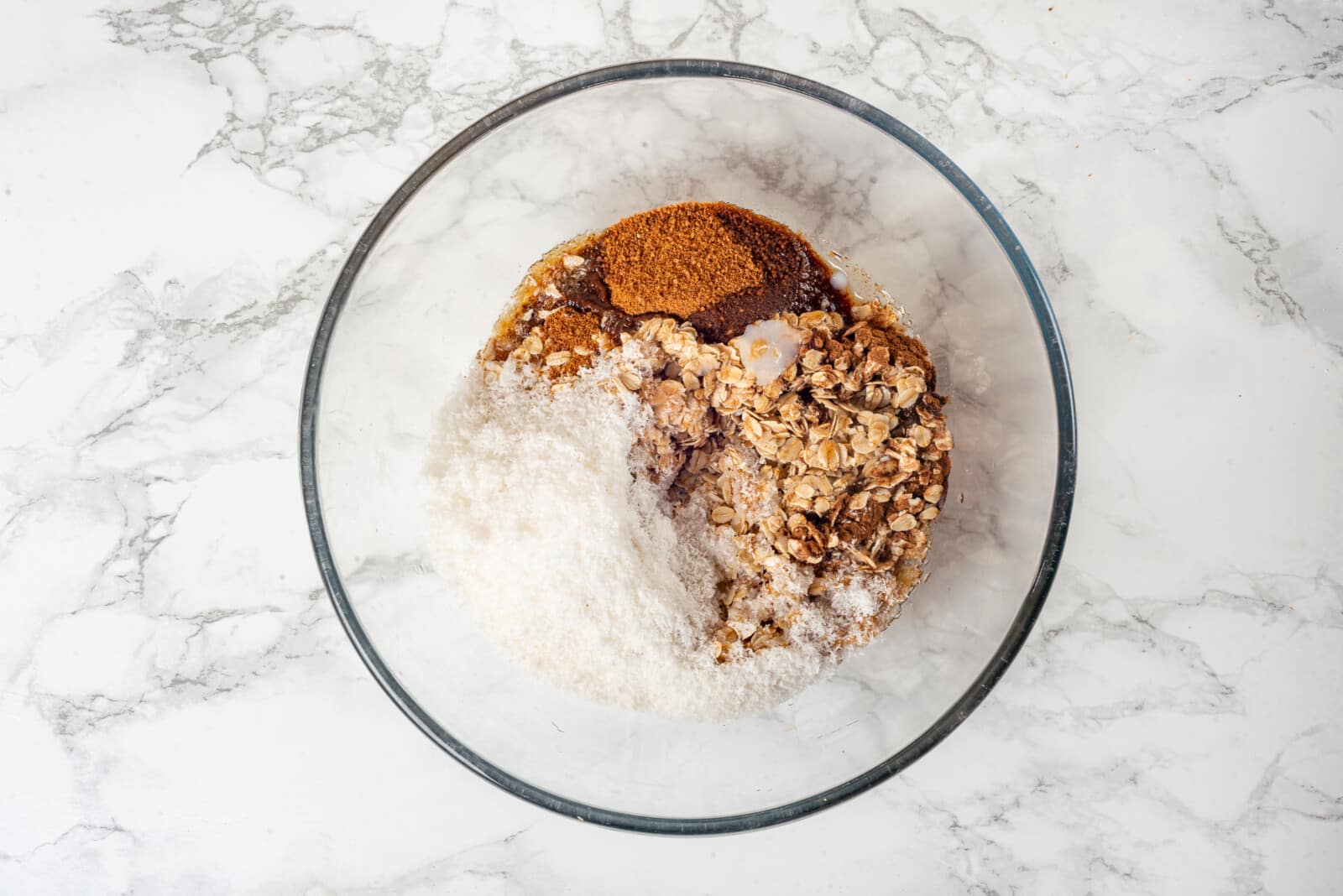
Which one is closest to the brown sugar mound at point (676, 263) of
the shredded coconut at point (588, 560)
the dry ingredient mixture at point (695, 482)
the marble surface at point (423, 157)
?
the dry ingredient mixture at point (695, 482)

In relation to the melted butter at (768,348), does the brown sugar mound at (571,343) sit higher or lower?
lower

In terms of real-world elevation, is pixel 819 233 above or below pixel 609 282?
above

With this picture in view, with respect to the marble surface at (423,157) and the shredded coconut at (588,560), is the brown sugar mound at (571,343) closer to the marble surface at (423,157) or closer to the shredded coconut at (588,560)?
the shredded coconut at (588,560)

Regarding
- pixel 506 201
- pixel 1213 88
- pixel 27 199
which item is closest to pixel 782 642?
pixel 506 201

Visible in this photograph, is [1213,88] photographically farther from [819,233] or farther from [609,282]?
[609,282]

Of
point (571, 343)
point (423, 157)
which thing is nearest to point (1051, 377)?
point (571, 343)

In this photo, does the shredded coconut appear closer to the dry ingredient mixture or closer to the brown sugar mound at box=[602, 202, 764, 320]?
the dry ingredient mixture

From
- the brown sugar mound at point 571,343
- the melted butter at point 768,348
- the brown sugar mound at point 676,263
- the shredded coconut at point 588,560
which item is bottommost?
the shredded coconut at point 588,560
